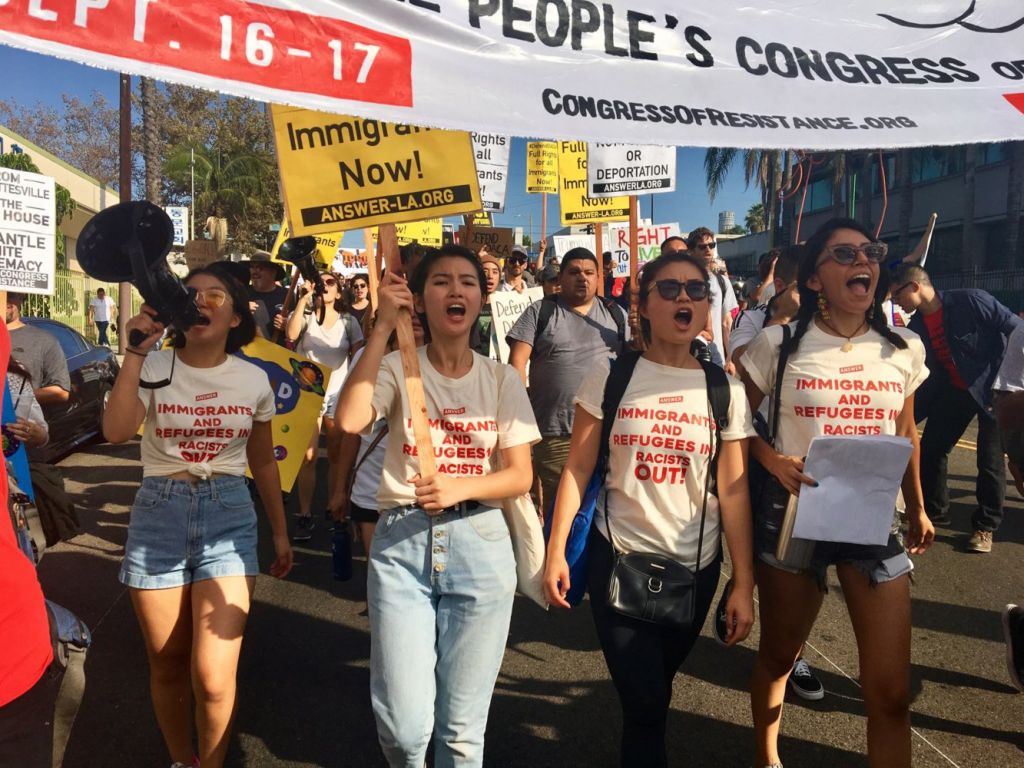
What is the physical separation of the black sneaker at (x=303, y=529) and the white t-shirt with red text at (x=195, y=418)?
316 cm

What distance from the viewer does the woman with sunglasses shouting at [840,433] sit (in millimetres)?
2498

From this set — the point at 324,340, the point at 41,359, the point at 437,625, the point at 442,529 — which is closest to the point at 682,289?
the point at 442,529

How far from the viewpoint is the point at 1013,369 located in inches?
148

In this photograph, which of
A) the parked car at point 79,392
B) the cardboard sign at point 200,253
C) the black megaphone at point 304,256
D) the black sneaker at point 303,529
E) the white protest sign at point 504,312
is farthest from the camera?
the parked car at point 79,392

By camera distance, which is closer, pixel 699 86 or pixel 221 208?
pixel 699 86

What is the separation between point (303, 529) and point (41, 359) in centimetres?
220

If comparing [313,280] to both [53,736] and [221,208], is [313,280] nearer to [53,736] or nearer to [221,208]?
[53,736]

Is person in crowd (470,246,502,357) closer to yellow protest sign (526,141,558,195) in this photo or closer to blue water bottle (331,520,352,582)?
blue water bottle (331,520,352,582)

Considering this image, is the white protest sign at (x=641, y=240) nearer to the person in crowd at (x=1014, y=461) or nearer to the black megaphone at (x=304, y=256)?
the black megaphone at (x=304, y=256)

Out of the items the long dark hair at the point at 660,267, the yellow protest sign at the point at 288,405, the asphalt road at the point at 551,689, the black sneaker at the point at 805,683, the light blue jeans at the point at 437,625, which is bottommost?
the asphalt road at the point at 551,689

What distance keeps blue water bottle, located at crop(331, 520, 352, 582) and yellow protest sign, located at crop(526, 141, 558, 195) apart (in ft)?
27.9

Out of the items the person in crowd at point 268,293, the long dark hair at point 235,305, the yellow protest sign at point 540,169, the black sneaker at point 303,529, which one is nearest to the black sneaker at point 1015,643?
the long dark hair at point 235,305

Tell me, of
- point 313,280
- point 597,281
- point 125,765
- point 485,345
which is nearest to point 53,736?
point 125,765

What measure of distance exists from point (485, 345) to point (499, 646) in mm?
6134
